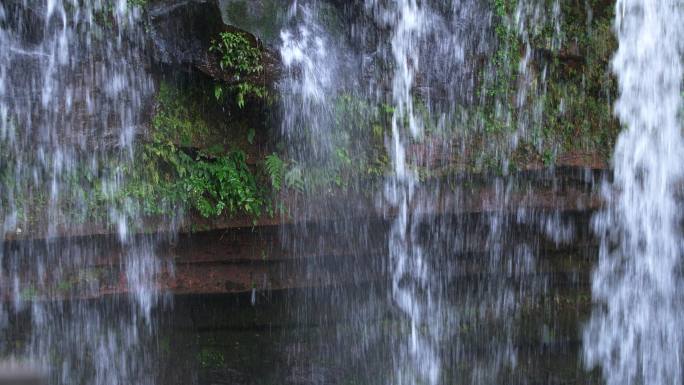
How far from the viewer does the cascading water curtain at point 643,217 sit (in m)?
6.18

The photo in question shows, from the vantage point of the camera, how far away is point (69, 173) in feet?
17.6

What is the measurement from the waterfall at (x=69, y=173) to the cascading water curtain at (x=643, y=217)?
395 centimetres

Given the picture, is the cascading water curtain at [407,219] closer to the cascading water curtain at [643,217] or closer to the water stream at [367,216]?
the water stream at [367,216]

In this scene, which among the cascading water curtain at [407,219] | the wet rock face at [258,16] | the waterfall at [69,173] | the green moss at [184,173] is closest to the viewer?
the wet rock face at [258,16]

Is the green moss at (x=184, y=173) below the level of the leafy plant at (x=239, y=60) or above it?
below

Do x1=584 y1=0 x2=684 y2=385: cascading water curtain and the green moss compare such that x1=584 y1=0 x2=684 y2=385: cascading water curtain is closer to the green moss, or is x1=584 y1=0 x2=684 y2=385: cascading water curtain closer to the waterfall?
the green moss

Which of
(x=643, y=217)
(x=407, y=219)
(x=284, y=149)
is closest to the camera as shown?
(x=284, y=149)

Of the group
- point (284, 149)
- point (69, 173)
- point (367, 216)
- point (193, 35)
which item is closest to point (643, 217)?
point (367, 216)

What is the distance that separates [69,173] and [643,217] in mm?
4844

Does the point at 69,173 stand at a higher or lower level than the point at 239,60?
lower

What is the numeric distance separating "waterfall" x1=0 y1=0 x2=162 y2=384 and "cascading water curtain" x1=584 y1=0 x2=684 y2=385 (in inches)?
156

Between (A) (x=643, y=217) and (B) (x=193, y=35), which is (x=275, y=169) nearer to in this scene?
(B) (x=193, y=35)

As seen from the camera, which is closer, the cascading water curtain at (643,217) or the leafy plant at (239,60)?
the leafy plant at (239,60)

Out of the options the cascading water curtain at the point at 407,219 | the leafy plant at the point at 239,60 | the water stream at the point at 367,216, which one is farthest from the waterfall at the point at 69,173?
the cascading water curtain at the point at 407,219
